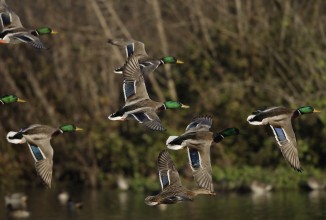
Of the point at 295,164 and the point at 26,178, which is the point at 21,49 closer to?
the point at 26,178

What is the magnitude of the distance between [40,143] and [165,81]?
30.0 ft

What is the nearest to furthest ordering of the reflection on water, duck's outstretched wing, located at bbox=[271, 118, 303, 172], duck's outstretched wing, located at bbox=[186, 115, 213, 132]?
duck's outstretched wing, located at bbox=[271, 118, 303, 172]
duck's outstretched wing, located at bbox=[186, 115, 213, 132]
the reflection on water

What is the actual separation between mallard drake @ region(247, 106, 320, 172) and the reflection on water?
115 inches

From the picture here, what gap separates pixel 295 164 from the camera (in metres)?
12.6

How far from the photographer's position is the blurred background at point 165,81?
66.4 ft

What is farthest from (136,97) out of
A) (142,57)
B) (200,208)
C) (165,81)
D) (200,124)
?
(165,81)

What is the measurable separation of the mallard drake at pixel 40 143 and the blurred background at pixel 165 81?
22.4 feet

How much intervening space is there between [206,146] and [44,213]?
204 inches

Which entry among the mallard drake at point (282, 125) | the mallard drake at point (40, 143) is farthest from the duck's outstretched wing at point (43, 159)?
the mallard drake at point (282, 125)

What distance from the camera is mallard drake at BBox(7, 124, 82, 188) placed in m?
12.6

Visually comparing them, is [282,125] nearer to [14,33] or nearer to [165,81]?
[14,33]

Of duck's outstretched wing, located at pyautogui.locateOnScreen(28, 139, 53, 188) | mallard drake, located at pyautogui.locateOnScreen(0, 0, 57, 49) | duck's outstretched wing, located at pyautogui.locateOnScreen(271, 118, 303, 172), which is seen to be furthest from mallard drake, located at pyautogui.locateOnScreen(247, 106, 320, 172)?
mallard drake, located at pyautogui.locateOnScreen(0, 0, 57, 49)

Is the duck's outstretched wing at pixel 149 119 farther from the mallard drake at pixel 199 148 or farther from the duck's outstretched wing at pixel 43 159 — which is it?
the duck's outstretched wing at pixel 43 159

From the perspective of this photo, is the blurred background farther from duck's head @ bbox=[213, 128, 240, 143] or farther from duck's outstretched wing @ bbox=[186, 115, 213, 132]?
duck's head @ bbox=[213, 128, 240, 143]
